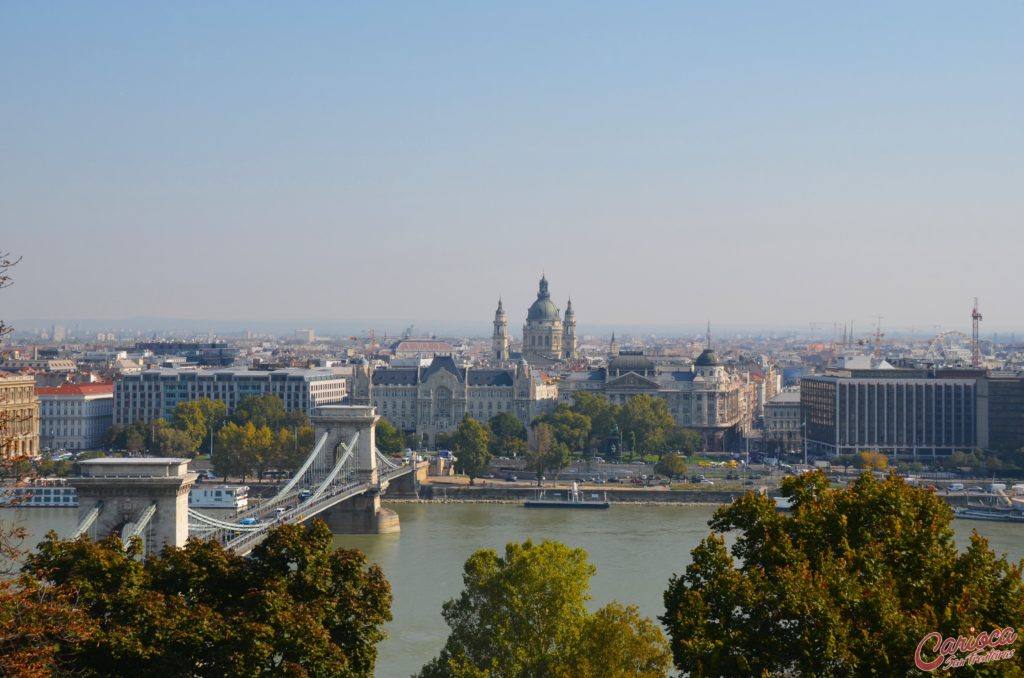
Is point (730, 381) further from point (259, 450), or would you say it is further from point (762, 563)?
point (762, 563)

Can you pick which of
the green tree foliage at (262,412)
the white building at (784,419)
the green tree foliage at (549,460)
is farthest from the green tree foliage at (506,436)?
the white building at (784,419)

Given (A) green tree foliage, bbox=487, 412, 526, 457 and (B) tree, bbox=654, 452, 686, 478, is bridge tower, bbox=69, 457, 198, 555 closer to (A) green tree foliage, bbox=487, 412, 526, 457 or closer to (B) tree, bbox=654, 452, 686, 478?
(B) tree, bbox=654, 452, 686, 478

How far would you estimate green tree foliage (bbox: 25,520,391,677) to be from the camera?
12359mm

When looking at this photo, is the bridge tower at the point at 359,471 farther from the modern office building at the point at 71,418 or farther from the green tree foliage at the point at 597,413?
the modern office building at the point at 71,418

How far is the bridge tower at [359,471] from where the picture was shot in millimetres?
33688

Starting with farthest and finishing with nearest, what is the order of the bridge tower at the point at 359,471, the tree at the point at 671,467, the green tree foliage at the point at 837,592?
the tree at the point at 671,467, the bridge tower at the point at 359,471, the green tree foliage at the point at 837,592

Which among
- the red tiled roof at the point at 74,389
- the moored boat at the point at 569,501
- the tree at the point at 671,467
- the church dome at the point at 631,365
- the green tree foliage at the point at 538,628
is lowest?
the moored boat at the point at 569,501

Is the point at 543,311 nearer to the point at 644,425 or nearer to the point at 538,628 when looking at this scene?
the point at 644,425

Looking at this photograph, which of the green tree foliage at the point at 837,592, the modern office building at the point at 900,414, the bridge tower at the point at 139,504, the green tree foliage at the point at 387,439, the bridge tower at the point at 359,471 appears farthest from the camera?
the modern office building at the point at 900,414

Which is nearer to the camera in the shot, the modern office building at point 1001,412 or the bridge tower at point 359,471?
the bridge tower at point 359,471

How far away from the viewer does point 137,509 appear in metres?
18.0

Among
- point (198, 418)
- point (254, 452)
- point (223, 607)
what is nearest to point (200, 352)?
point (198, 418)

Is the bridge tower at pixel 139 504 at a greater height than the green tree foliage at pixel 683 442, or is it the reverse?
the bridge tower at pixel 139 504

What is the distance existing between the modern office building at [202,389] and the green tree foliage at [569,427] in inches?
353
